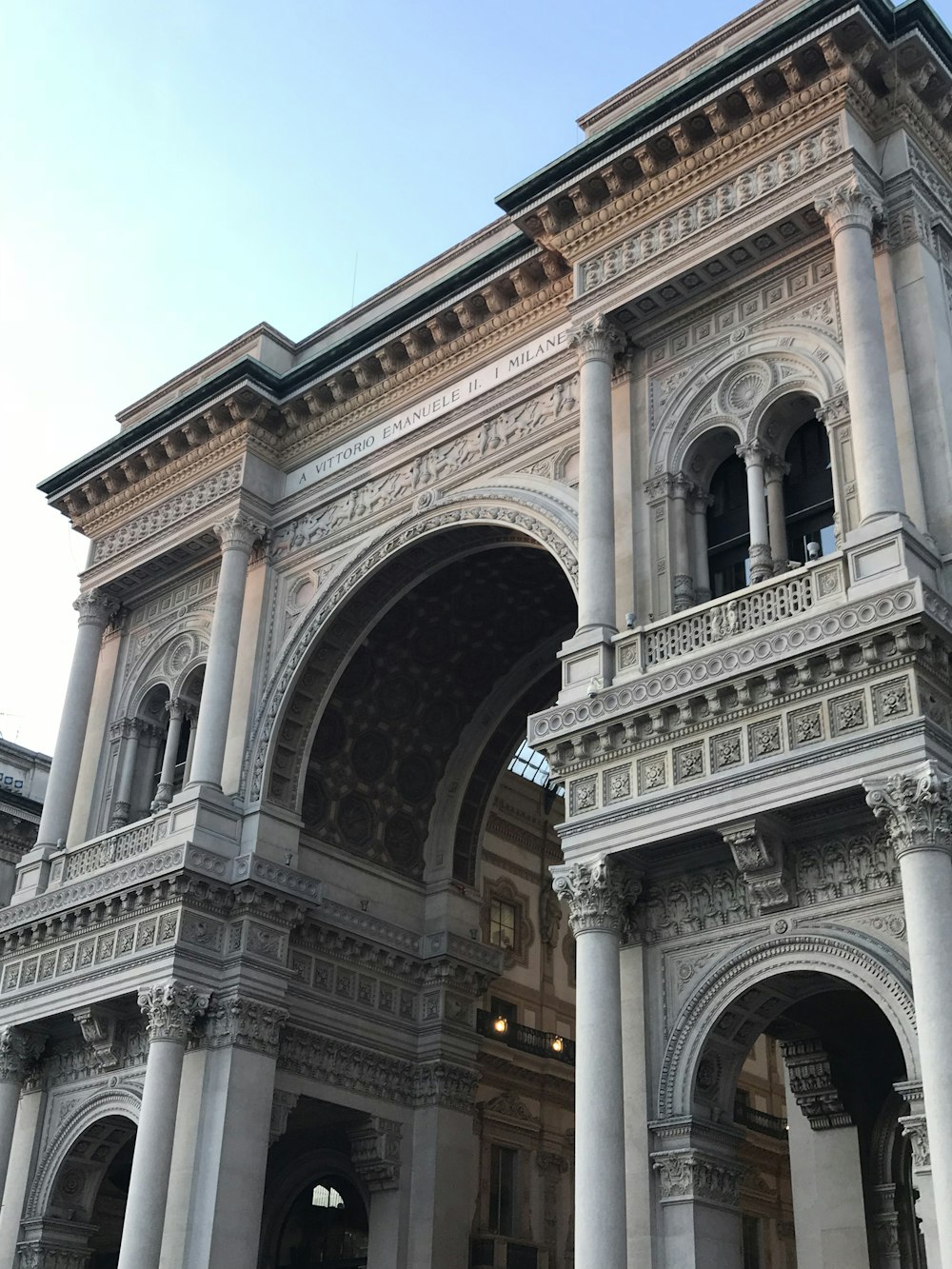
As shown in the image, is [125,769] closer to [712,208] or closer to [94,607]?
[94,607]

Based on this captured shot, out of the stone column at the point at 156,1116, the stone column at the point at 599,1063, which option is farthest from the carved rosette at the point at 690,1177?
the stone column at the point at 156,1116

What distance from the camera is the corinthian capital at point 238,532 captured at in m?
27.3

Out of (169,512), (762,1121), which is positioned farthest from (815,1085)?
(762,1121)

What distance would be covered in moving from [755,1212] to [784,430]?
2245 centimetres

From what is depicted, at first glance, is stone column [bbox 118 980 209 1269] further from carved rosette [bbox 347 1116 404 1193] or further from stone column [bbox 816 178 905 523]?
stone column [bbox 816 178 905 523]

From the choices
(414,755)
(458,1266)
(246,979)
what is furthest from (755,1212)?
(246,979)

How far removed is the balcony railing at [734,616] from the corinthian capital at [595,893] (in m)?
2.57

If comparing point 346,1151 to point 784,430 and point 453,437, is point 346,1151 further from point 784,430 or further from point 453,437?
point 784,430

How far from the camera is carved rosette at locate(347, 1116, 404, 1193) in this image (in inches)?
1004

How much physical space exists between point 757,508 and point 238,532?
1130cm

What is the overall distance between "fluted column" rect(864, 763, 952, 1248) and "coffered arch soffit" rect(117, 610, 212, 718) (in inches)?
621

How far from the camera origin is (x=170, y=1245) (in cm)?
2188

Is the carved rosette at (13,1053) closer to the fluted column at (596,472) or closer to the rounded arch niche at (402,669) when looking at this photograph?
the rounded arch niche at (402,669)

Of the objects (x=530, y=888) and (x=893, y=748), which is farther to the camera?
(x=530, y=888)
